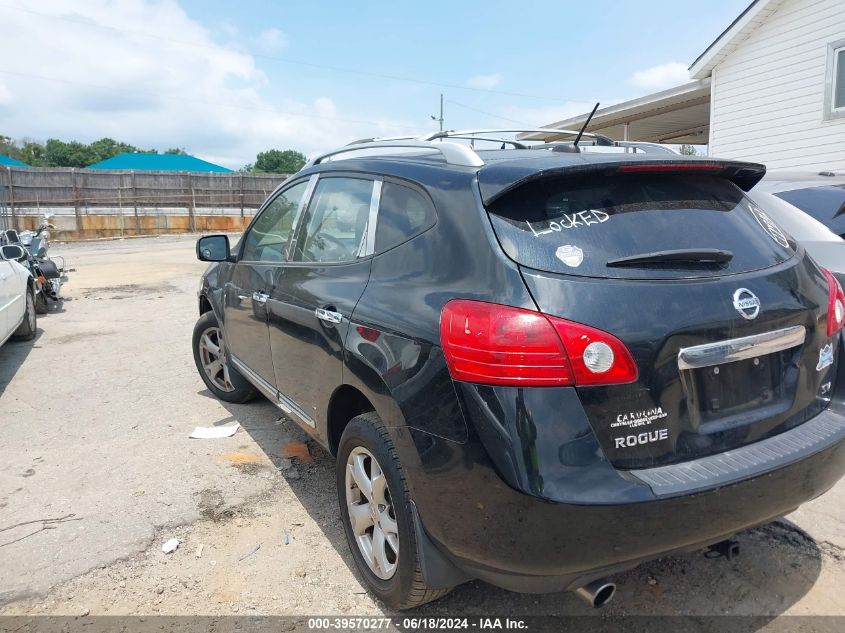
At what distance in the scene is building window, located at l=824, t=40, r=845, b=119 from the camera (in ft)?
35.7

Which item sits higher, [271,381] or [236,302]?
[236,302]

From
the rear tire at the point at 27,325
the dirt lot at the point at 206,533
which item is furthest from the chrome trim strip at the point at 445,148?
the rear tire at the point at 27,325

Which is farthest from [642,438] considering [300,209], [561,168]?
[300,209]

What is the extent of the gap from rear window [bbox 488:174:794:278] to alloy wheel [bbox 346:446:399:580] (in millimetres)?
1055

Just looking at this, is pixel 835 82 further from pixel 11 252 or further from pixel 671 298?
pixel 11 252

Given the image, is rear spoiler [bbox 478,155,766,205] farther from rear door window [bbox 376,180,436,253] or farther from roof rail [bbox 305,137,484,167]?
rear door window [bbox 376,180,436,253]

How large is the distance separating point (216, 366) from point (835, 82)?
1163 cm

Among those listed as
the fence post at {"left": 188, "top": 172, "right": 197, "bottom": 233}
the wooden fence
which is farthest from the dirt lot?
the fence post at {"left": 188, "top": 172, "right": 197, "bottom": 233}

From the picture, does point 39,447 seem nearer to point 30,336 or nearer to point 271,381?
point 271,381

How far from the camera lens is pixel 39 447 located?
4.27m

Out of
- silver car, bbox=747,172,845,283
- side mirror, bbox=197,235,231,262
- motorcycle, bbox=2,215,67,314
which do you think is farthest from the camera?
motorcycle, bbox=2,215,67,314

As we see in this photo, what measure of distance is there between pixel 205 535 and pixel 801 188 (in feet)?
16.3

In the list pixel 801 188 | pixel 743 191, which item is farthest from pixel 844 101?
pixel 743 191

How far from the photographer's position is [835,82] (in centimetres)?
1097
